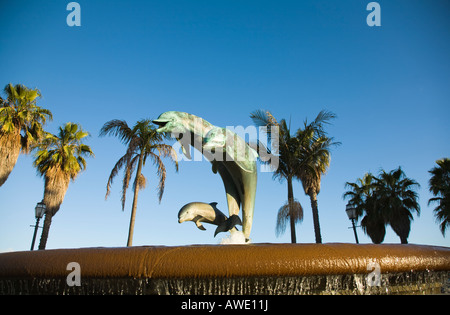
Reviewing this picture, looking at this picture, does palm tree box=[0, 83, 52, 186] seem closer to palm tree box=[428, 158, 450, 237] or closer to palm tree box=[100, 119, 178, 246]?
palm tree box=[100, 119, 178, 246]

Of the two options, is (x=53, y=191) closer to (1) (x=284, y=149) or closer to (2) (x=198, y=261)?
(1) (x=284, y=149)

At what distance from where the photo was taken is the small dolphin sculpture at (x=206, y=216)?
5.70m

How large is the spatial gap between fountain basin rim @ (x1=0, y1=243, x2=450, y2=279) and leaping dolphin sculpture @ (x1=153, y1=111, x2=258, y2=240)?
9.75 feet

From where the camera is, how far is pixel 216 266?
2969mm

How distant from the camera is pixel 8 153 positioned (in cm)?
1753

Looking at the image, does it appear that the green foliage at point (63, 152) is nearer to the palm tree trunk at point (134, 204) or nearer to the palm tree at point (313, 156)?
the palm tree trunk at point (134, 204)

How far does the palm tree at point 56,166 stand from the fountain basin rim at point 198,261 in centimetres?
1750

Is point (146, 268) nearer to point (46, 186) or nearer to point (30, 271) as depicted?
point (30, 271)

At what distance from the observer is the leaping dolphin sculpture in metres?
5.83

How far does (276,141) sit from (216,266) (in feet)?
44.3

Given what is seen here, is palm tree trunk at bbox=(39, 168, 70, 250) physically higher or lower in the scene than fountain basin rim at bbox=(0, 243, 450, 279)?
higher

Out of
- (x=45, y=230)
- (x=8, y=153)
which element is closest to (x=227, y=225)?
(x=45, y=230)

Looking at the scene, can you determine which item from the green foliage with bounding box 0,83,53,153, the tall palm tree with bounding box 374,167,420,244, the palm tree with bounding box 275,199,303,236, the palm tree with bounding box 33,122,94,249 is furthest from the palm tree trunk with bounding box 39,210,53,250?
the tall palm tree with bounding box 374,167,420,244

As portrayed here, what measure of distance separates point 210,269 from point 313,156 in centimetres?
1395
